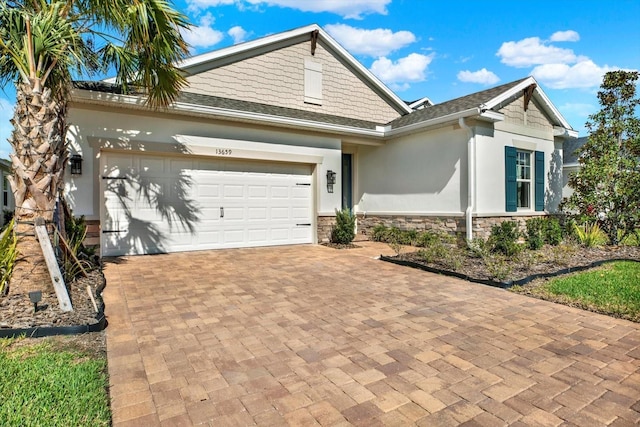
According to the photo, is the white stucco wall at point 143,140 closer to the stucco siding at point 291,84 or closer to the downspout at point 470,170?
the stucco siding at point 291,84

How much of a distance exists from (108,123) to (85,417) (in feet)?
23.9

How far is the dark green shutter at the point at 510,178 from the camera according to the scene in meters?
9.98

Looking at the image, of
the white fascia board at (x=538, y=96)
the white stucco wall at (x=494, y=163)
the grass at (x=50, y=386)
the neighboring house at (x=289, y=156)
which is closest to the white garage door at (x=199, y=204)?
the neighboring house at (x=289, y=156)

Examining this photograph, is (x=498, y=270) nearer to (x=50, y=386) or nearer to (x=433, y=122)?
(x=433, y=122)

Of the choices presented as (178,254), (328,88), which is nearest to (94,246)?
(178,254)

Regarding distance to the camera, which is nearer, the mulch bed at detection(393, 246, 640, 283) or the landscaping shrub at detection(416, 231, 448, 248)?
the mulch bed at detection(393, 246, 640, 283)

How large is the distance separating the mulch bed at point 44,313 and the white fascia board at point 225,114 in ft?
15.4

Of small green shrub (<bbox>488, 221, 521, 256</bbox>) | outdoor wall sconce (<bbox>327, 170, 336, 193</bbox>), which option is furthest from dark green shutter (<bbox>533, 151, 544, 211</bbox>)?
outdoor wall sconce (<bbox>327, 170, 336, 193</bbox>)

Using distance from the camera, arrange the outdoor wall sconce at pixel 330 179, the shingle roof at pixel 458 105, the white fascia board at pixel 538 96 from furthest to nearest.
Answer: the outdoor wall sconce at pixel 330 179 → the shingle roof at pixel 458 105 → the white fascia board at pixel 538 96

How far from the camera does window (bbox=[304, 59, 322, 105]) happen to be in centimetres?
1193

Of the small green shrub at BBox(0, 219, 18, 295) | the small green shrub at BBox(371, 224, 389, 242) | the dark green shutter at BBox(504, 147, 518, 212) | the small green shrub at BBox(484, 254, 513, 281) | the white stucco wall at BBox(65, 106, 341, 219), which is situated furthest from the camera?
the small green shrub at BBox(371, 224, 389, 242)

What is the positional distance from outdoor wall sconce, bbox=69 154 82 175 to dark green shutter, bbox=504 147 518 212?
34.1ft

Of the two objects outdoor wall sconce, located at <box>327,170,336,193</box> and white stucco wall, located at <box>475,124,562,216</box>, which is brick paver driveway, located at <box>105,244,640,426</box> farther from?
outdoor wall sconce, located at <box>327,170,336,193</box>

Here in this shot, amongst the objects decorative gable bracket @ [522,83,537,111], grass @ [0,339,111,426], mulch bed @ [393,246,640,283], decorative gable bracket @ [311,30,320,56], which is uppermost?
decorative gable bracket @ [311,30,320,56]
